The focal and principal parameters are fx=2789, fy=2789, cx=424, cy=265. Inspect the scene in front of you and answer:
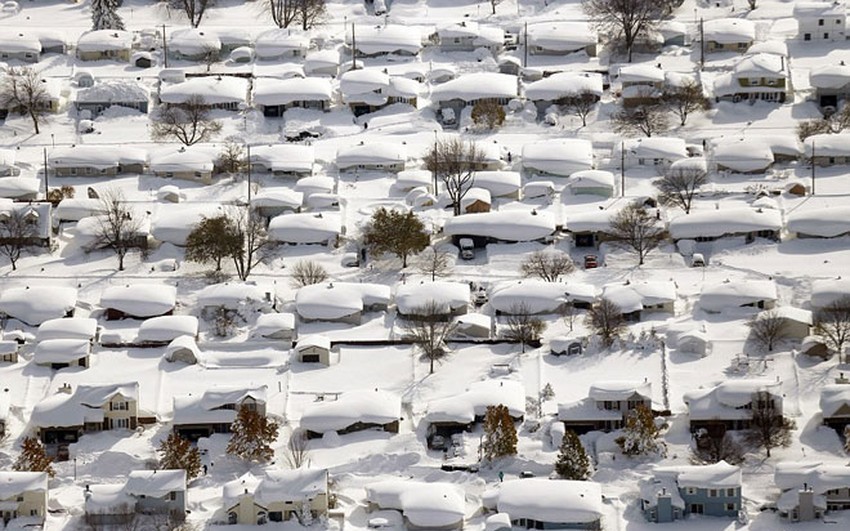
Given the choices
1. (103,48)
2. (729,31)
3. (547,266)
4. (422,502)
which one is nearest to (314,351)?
(547,266)

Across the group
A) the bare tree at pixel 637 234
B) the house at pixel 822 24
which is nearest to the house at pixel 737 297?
the bare tree at pixel 637 234

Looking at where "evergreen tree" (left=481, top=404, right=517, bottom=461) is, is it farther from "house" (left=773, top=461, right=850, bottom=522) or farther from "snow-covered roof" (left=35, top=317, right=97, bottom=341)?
"snow-covered roof" (left=35, top=317, right=97, bottom=341)

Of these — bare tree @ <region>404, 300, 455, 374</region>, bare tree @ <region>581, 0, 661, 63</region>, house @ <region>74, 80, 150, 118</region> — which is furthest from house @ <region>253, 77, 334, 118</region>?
bare tree @ <region>404, 300, 455, 374</region>

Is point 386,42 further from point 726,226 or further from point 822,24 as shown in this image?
point 726,226

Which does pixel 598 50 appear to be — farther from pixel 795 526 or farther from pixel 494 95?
pixel 795 526

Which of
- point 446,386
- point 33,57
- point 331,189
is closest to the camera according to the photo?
point 446,386

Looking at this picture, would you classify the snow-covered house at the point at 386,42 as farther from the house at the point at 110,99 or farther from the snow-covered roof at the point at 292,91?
the house at the point at 110,99

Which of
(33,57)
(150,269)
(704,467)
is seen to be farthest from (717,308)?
(33,57)
